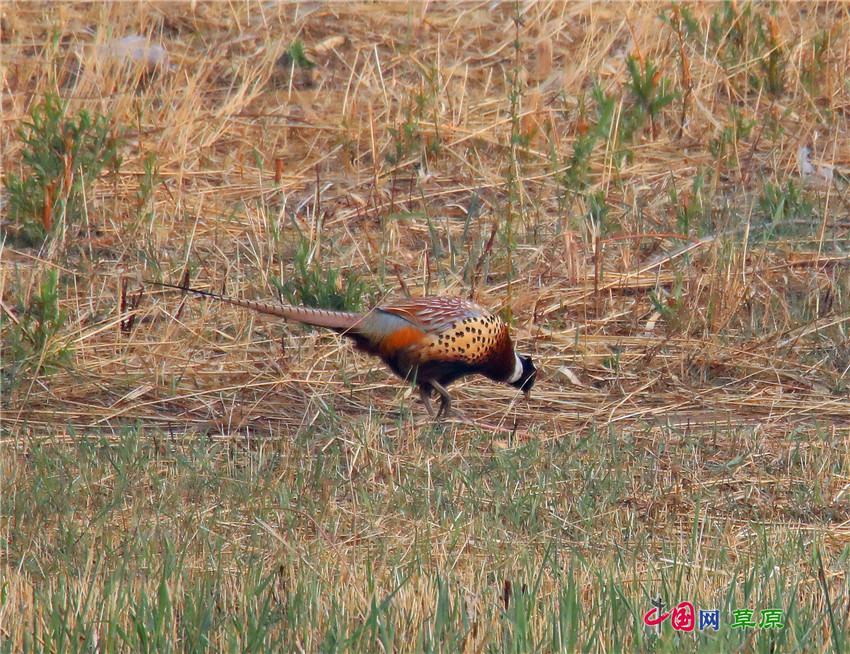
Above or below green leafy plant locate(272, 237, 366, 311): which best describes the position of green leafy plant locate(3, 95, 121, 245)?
above

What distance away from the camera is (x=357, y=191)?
316 inches

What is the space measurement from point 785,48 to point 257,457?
5.75 meters

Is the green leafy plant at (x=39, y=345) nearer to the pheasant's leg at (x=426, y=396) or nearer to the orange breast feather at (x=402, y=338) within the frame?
the orange breast feather at (x=402, y=338)

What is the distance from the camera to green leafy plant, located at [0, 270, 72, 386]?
18.2ft

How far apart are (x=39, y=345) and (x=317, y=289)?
1.33 meters

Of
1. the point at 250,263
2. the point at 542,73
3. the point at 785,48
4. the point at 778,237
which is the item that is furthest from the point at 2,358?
the point at 785,48

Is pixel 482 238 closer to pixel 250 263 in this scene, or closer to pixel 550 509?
pixel 250 263

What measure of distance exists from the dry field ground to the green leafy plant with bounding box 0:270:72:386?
2 centimetres

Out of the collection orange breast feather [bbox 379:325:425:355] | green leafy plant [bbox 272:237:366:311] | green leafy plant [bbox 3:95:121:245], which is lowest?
orange breast feather [bbox 379:325:425:355]

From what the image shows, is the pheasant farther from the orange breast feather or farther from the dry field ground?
the dry field ground

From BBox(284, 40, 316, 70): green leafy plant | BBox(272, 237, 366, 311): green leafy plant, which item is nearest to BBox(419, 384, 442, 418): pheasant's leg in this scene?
BBox(272, 237, 366, 311): green leafy plant

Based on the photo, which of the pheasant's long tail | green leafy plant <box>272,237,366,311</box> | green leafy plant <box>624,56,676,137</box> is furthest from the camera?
green leafy plant <box>624,56,676,137</box>

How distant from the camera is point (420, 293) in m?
6.58

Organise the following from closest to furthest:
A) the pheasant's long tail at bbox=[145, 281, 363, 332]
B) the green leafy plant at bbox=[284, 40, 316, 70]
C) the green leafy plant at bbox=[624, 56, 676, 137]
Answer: the pheasant's long tail at bbox=[145, 281, 363, 332] < the green leafy plant at bbox=[624, 56, 676, 137] < the green leafy plant at bbox=[284, 40, 316, 70]
